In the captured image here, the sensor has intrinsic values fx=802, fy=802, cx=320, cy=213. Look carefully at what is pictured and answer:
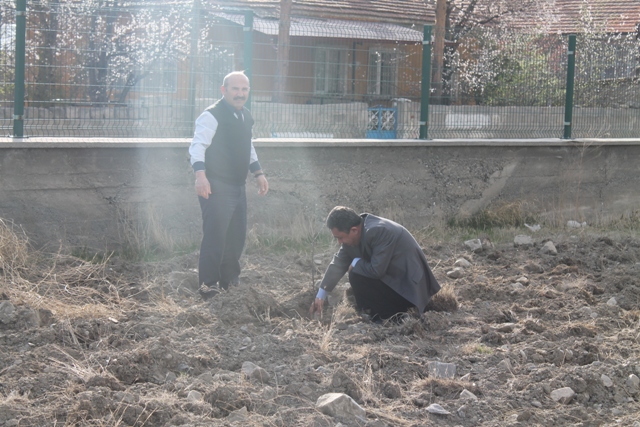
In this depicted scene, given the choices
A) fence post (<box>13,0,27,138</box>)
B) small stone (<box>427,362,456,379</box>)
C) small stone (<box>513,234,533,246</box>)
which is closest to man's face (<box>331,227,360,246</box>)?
small stone (<box>427,362,456,379</box>)

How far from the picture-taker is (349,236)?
6.18 m

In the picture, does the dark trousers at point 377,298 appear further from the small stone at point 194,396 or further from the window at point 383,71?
the window at point 383,71

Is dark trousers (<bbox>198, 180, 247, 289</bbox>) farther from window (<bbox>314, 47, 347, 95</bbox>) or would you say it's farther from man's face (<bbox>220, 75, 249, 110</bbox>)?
window (<bbox>314, 47, 347, 95</bbox>)

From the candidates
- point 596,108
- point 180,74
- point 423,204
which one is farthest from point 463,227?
point 180,74

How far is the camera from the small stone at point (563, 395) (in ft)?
15.5

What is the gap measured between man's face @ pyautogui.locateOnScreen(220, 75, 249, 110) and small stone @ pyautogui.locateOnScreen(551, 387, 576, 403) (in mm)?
3306

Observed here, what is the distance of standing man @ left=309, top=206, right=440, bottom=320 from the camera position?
619cm

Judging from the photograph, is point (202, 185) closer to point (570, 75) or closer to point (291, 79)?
point (291, 79)

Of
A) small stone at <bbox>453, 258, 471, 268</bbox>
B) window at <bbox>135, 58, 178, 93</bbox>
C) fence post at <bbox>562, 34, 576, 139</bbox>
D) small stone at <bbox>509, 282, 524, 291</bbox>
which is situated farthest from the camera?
fence post at <bbox>562, 34, 576, 139</bbox>

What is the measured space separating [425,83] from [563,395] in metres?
6.05

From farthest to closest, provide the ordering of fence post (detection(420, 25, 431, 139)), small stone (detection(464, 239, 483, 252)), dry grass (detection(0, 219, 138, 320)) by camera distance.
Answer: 1. fence post (detection(420, 25, 431, 139))
2. small stone (detection(464, 239, 483, 252))
3. dry grass (detection(0, 219, 138, 320))

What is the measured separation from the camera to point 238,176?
6.58m

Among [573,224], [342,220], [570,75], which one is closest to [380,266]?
[342,220]

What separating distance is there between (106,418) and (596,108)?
9727mm
